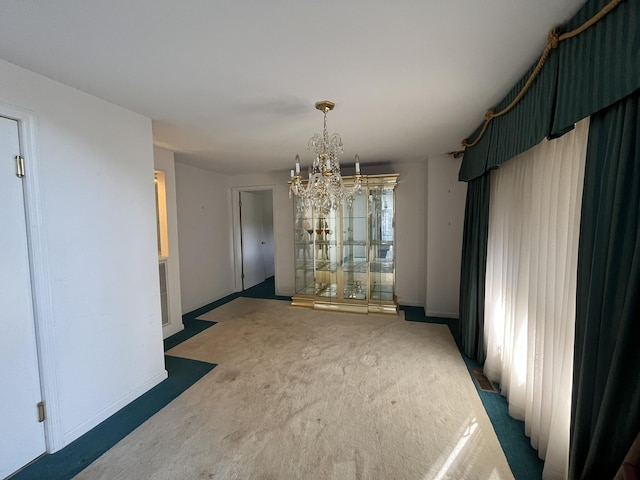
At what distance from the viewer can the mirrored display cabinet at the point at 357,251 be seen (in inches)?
167

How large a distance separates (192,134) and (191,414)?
2530mm

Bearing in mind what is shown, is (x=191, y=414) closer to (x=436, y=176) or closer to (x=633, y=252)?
(x=633, y=252)

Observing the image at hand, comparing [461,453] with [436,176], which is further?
[436,176]

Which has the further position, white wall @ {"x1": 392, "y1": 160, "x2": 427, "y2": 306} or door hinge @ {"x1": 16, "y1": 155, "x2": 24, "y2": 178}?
white wall @ {"x1": 392, "y1": 160, "x2": 427, "y2": 306}

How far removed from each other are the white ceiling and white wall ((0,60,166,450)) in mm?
192

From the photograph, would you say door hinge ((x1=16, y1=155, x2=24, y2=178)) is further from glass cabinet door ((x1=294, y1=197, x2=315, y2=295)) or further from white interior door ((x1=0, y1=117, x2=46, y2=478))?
glass cabinet door ((x1=294, y1=197, x2=315, y2=295))

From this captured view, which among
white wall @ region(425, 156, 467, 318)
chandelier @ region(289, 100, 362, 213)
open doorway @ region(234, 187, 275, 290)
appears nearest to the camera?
chandelier @ region(289, 100, 362, 213)

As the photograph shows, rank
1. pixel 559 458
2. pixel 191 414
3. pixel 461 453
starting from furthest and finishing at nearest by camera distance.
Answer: pixel 191 414
pixel 461 453
pixel 559 458

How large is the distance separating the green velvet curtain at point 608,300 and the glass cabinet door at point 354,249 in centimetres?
319

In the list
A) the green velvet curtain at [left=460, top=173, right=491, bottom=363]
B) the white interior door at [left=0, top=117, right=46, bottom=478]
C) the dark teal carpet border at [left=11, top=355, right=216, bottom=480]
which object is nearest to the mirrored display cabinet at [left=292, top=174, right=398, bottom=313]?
the green velvet curtain at [left=460, top=173, right=491, bottom=363]

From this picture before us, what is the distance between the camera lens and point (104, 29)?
1220 mm

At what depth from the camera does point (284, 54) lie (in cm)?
141

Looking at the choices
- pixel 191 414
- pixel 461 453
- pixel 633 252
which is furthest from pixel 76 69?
pixel 461 453

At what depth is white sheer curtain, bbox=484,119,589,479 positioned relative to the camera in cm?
142
